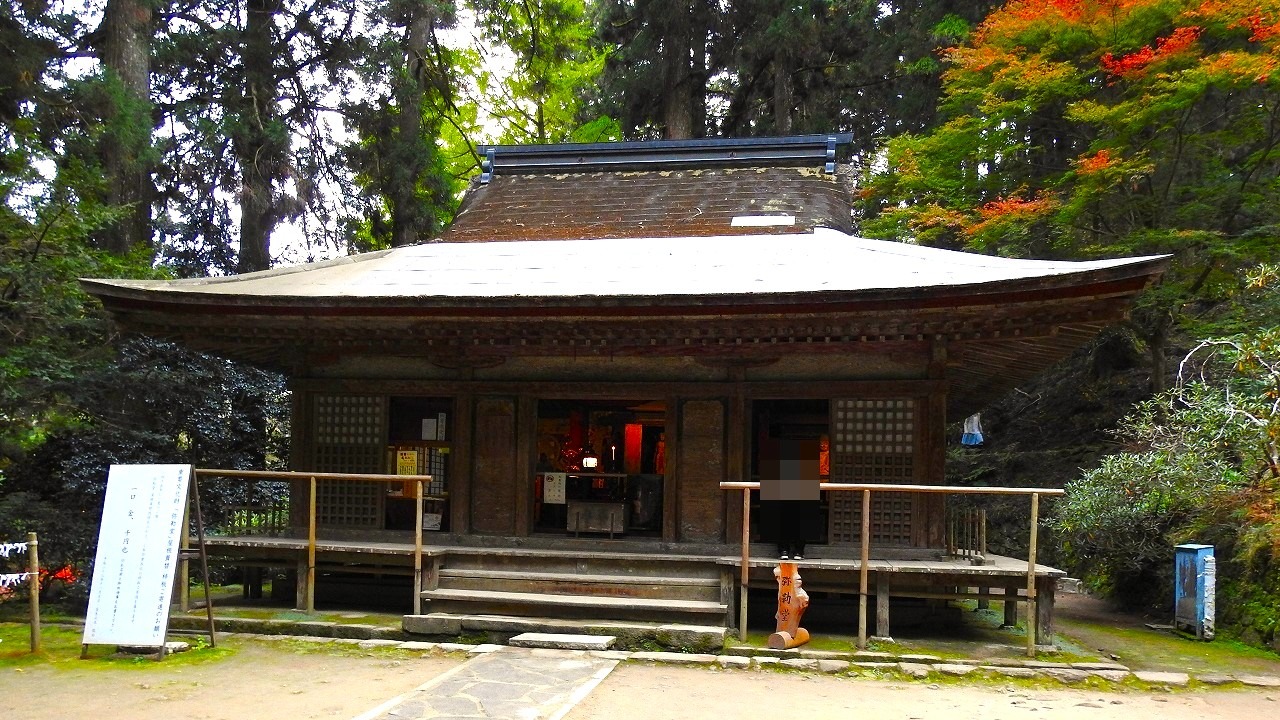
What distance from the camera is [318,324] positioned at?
902cm

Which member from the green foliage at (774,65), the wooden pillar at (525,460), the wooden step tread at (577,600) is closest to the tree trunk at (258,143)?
the green foliage at (774,65)

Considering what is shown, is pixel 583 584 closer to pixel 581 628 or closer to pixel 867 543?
pixel 581 628

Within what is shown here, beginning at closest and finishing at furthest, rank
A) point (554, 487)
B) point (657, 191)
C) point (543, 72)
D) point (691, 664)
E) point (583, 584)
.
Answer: point (691, 664) < point (583, 584) < point (554, 487) < point (657, 191) < point (543, 72)

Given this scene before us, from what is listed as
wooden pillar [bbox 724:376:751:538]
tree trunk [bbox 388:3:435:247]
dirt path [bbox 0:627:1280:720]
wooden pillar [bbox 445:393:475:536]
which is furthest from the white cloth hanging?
tree trunk [bbox 388:3:435:247]

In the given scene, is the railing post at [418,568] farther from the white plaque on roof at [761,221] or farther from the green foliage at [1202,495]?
the green foliage at [1202,495]

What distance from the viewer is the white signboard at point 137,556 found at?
23.4 feet

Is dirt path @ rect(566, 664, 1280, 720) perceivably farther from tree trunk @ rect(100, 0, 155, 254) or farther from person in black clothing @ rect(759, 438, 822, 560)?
tree trunk @ rect(100, 0, 155, 254)

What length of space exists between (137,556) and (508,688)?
11.6ft

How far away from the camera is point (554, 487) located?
1064 cm

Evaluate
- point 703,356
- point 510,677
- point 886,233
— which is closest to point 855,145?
point 886,233

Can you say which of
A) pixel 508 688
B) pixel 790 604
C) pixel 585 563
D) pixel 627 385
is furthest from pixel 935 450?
pixel 508 688

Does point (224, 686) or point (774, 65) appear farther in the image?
point (774, 65)

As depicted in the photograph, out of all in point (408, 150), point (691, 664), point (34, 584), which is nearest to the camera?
point (34, 584)

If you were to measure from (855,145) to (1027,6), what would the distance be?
919 centimetres
